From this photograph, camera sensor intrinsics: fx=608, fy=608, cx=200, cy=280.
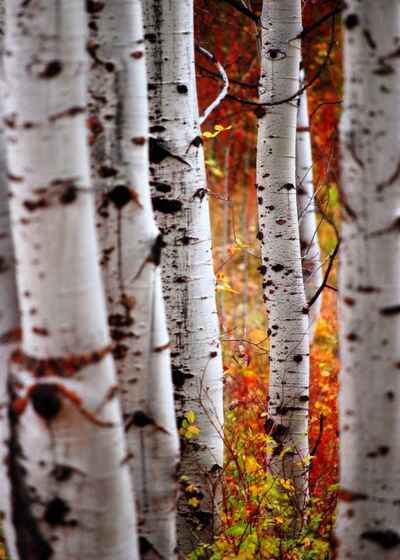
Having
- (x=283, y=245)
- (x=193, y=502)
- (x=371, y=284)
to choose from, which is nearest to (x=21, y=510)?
(x=193, y=502)

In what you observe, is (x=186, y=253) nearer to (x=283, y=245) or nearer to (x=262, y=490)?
(x=283, y=245)

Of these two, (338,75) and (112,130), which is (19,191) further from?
(338,75)

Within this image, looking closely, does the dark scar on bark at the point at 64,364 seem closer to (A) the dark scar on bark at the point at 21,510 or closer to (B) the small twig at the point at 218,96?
(A) the dark scar on bark at the point at 21,510

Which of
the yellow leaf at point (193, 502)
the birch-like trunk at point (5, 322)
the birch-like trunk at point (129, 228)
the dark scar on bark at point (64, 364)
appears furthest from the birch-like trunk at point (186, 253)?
the dark scar on bark at point (64, 364)

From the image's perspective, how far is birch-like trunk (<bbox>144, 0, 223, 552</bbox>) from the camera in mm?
2729

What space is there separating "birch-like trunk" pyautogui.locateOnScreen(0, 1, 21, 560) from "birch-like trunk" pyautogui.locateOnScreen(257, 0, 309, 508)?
176cm

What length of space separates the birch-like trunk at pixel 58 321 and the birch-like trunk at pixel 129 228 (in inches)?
11.8

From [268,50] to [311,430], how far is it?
2.88 meters

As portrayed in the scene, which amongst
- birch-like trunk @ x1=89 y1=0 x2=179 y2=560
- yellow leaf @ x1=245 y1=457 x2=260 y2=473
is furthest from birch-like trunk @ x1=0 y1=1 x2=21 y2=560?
yellow leaf @ x1=245 y1=457 x2=260 y2=473

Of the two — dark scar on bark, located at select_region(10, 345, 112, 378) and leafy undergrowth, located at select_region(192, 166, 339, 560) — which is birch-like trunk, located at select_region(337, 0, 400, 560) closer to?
leafy undergrowth, located at select_region(192, 166, 339, 560)

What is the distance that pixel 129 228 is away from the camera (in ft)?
6.81

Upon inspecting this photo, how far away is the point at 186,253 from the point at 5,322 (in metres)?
1.07

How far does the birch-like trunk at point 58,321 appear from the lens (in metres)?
1.67

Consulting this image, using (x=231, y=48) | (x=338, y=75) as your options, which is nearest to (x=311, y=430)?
(x=231, y=48)
